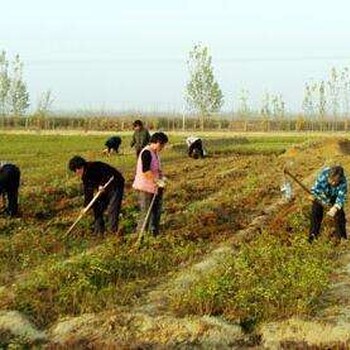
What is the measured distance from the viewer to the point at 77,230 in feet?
34.4

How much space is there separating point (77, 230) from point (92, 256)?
91.1 inches

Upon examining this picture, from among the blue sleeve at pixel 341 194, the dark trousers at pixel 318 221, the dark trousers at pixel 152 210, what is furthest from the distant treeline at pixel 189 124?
the blue sleeve at pixel 341 194

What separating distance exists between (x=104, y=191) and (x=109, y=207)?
26 cm

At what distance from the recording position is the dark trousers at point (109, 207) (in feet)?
32.7

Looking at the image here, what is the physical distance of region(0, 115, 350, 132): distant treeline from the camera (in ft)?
201

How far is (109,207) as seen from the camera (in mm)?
10070

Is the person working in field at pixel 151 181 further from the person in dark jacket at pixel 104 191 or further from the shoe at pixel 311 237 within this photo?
the shoe at pixel 311 237

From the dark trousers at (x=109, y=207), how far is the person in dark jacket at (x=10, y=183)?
5.85 feet

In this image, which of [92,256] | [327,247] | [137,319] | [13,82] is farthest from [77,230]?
[13,82]

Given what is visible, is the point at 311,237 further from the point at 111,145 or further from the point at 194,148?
the point at 111,145

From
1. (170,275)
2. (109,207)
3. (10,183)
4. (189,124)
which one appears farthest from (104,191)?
(189,124)

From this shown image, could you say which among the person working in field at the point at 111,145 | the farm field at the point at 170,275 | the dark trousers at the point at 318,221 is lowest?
the farm field at the point at 170,275

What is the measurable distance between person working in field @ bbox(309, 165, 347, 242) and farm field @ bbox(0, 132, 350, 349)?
0.26m

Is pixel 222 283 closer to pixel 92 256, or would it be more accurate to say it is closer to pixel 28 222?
pixel 92 256
